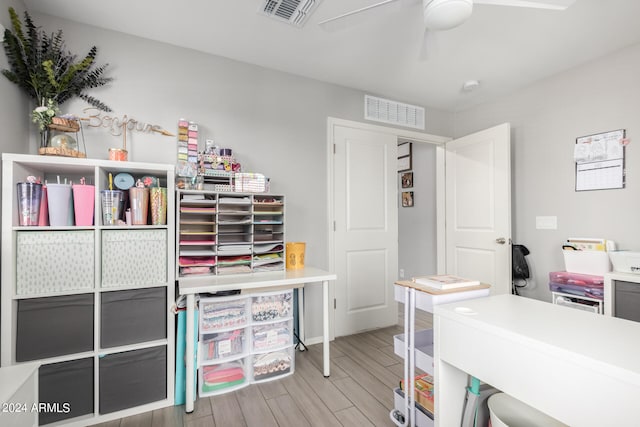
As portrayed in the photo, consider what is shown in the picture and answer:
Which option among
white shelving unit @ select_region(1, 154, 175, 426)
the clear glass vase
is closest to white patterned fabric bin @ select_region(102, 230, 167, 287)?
white shelving unit @ select_region(1, 154, 175, 426)

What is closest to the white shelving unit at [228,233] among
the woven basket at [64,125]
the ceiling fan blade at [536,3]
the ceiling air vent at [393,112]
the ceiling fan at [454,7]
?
the woven basket at [64,125]

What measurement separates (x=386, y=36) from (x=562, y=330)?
80.4 inches

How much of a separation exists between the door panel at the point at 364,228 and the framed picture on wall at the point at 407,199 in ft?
4.31

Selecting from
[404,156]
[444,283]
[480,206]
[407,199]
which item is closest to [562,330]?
[444,283]

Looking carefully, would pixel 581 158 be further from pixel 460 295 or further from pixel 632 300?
pixel 460 295

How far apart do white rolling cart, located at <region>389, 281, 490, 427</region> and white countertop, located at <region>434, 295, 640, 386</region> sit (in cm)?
7

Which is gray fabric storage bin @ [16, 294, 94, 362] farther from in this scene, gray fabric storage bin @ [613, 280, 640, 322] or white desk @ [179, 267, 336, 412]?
gray fabric storage bin @ [613, 280, 640, 322]

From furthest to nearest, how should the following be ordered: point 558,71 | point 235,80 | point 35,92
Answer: point 558,71
point 235,80
point 35,92

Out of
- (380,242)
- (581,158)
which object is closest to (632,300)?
(581,158)

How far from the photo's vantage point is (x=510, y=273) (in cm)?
286

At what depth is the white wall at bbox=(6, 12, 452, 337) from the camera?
6.94 ft

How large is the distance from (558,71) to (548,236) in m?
1.49

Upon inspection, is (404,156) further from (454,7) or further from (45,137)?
(45,137)

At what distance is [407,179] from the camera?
462cm
